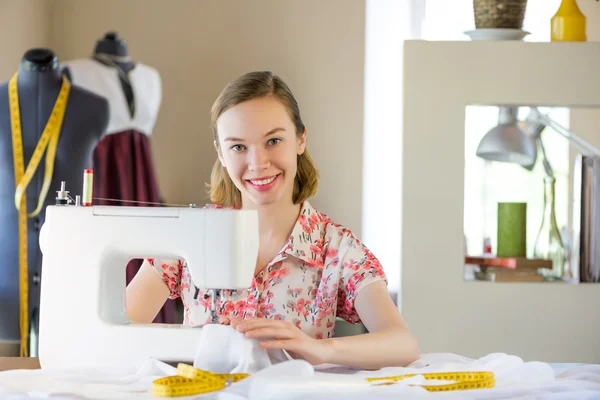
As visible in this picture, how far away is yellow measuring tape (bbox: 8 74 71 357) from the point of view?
297cm

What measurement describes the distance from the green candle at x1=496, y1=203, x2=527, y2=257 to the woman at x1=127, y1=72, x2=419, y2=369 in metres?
0.72

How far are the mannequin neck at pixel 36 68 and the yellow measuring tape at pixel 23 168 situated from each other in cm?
4

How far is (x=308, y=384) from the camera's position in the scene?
1121mm

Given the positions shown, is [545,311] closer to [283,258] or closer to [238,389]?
[283,258]

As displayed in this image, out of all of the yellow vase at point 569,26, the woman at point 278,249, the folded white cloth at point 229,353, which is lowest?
the folded white cloth at point 229,353

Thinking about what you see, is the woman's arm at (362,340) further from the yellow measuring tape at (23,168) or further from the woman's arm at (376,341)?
the yellow measuring tape at (23,168)

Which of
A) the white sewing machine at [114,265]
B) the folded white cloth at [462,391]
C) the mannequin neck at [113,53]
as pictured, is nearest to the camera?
the folded white cloth at [462,391]

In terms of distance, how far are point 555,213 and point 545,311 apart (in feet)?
0.90

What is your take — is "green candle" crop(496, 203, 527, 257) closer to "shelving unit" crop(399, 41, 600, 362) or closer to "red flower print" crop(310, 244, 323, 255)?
"shelving unit" crop(399, 41, 600, 362)

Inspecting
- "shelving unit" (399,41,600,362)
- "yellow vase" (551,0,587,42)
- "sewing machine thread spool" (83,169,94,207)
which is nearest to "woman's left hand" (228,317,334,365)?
"sewing machine thread spool" (83,169,94,207)

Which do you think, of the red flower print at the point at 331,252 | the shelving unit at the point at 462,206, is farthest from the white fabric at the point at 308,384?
the shelving unit at the point at 462,206

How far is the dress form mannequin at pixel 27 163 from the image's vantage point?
2982mm

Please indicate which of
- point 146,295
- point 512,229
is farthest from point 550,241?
point 146,295

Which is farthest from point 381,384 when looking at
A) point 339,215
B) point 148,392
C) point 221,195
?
point 339,215
